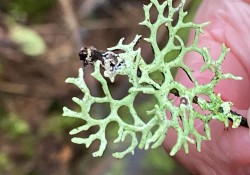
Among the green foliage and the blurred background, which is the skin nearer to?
the blurred background

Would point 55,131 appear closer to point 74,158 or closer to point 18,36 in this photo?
point 74,158

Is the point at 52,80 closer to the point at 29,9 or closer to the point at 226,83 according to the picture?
the point at 29,9

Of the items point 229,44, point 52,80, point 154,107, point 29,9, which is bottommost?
point 154,107

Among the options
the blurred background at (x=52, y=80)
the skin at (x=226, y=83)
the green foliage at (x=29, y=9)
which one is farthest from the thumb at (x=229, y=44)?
the green foliage at (x=29, y=9)

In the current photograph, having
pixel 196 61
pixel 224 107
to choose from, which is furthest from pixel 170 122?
pixel 196 61

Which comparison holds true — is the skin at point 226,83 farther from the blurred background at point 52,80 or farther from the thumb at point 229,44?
the blurred background at point 52,80

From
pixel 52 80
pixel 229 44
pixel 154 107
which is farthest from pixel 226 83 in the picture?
pixel 52 80
